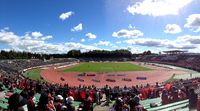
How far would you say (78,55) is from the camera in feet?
591

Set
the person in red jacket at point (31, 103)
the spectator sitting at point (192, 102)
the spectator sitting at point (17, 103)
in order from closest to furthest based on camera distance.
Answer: the spectator sitting at point (17, 103) → the person in red jacket at point (31, 103) → the spectator sitting at point (192, 102)

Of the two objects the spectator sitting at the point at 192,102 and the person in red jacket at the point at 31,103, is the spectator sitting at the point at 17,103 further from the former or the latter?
the spectator sitting at the point at 192,102

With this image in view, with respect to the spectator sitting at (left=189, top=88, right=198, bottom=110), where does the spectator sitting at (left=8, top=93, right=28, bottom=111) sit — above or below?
above

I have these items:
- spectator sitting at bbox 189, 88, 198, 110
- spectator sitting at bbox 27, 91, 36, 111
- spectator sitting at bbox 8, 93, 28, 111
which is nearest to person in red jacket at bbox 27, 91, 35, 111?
spectator sitting at bbox 27, 91, 36, 111

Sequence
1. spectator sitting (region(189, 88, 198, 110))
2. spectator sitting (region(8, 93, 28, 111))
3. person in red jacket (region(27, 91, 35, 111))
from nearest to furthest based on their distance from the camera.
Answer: spectator sitting (region(8, 93, 28, 111)) < person in red jacket (region(27, 91, 35, 111)) < spectator sitting (region(189, 88, 198, 110))

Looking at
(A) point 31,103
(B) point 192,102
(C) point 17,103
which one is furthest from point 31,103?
(B) point 192,102

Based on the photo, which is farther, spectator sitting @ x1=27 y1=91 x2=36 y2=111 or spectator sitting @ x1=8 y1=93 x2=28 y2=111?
spectator sitting @ x1=27 y1=91 x2=36 y2=111

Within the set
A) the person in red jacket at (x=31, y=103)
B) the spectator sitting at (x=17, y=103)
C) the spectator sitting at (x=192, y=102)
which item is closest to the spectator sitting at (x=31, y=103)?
the person in red jacket at (x=31, y=103)

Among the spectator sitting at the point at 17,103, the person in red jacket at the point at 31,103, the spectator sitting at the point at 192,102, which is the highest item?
the spectator sitting at the point at 17,103

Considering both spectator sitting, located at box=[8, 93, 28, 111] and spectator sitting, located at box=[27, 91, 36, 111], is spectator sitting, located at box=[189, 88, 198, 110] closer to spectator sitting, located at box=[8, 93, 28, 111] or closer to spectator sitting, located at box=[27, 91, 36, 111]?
spectator sitting, located at box=[27, 91, 36, 111]

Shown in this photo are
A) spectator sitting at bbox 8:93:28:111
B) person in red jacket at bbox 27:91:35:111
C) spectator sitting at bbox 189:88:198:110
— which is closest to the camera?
spectator sitting at bbox 8:93:28:111

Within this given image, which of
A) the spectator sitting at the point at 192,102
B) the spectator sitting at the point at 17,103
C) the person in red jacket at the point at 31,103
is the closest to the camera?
the spectator sitting at the point at 17,103

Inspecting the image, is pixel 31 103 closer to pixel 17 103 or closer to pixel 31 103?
pixel 31 103

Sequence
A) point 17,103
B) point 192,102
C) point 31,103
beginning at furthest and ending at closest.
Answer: point 192,102, point 31,103, point 17,103
